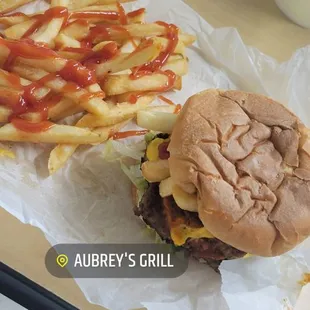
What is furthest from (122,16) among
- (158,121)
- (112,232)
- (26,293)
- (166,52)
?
(26,293)

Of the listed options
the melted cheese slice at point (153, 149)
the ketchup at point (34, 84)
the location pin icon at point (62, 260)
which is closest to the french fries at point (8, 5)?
the ketchup at point (34, 84)

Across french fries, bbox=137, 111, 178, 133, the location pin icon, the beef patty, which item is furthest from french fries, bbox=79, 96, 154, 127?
the location pin icon

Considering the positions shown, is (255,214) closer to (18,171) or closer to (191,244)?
(191,244)

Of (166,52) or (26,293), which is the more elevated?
(166,52)

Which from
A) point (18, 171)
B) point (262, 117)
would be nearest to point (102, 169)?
point (18, 171)

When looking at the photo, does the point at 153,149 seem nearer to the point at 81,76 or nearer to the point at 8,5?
the point at 81,76

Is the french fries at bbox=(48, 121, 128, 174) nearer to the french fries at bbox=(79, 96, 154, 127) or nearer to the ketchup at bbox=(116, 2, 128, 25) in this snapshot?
the french fries at bbox=(79, 96, 154, 127)
